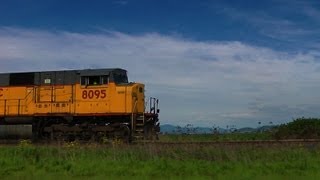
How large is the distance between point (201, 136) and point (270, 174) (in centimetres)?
1611

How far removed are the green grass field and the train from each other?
6743mm

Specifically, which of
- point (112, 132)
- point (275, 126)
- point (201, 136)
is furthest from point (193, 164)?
point (275, 126)

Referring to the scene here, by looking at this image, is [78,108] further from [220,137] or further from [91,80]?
[220,137]

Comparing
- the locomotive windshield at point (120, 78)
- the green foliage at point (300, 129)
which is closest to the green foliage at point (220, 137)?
the green foliage at point (300, 129)

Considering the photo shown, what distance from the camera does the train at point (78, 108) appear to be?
23812mm

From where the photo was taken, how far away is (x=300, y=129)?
89.7ft

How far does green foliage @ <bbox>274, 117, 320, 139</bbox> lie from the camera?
2640 centimetres

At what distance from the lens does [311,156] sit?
1460 cm

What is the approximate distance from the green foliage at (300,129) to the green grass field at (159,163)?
32.5ft

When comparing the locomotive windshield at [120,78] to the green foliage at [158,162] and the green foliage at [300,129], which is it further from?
the green foliage at [300,129]

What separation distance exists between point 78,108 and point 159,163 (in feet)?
39.7

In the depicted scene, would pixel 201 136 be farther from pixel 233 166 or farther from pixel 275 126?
pixel 233 166


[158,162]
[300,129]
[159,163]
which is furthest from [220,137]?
[159,163]

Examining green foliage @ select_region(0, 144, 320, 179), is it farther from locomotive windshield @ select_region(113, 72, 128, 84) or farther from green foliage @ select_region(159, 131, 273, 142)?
green foliage @ select_region(159, 131, 273, 142)
